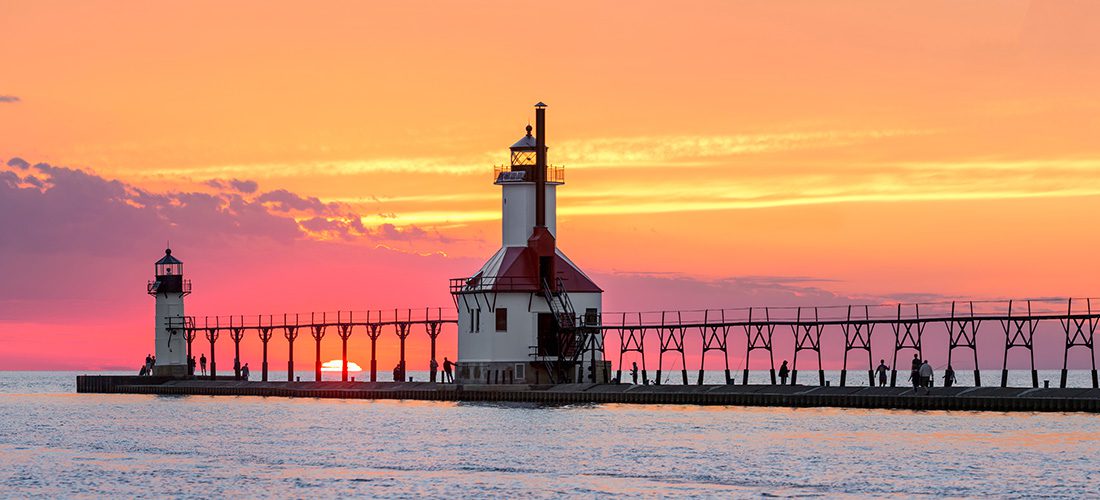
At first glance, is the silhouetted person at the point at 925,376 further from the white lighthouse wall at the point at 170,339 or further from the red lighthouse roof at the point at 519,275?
the white lighthouse wall at the point at 170,339

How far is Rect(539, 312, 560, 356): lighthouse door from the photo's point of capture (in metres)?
92.1

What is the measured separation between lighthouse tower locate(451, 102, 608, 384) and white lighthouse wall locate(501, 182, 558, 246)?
5 centimetres

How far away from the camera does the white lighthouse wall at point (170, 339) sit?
381ft

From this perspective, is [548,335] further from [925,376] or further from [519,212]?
[925,376]

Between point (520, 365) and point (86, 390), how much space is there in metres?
52.8

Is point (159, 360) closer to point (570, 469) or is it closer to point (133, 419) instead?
point (133, 419)

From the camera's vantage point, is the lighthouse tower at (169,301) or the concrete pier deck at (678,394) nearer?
the concrete pier deck at (678,394)

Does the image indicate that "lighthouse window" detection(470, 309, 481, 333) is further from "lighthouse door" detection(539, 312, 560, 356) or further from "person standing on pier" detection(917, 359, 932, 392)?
"person standing on pier" detection(917, 359, 932, 392)

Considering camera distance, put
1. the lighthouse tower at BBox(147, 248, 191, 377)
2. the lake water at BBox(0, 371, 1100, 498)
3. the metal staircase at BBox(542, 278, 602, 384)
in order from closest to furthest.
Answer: the lake water at BBox(0, 371, 1100, 498) → the metal staircase at BBox(542, 278, 602, 384) → the lighthouse tower at BBox(147, 248, 191, 377)

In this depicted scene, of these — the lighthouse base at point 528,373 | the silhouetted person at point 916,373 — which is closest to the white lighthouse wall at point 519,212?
the lighthouse base at point 528,373

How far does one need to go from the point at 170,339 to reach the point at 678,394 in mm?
45661

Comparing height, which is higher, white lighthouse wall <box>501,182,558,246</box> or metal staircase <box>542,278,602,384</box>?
white lighthouse wall <box>501,182,558,246</box>

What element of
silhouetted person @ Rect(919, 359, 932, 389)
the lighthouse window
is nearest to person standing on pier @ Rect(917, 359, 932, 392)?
silhouetted person @ Rect(919, 359, 932, 389)

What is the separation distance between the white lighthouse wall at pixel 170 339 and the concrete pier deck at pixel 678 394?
950 mm
